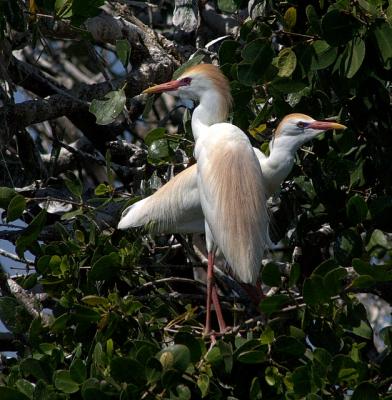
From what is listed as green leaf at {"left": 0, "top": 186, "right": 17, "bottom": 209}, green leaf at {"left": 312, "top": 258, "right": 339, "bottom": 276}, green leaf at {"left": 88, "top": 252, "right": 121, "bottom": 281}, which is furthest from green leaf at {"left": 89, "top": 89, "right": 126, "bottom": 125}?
green leaf at {"left": 312, "top": 258, "right": 339, "bottom": 276}

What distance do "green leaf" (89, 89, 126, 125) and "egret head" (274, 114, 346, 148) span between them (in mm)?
587

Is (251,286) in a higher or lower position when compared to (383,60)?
lower

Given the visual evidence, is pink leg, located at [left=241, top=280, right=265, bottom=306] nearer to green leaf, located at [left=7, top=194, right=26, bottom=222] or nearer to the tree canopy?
the tree canopy

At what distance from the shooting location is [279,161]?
386cm

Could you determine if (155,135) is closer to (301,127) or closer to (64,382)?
(301,127)

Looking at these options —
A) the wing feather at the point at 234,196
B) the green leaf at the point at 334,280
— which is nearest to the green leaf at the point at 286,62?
the wing feather at the point at 234,196

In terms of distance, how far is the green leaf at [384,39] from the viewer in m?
3.36

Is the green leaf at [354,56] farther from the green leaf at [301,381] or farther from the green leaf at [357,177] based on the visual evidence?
the green leaf at [301,381]

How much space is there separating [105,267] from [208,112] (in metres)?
0.79

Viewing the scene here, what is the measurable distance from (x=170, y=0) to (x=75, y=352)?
266 centimetres

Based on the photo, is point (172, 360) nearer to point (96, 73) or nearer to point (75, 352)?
point (75, 352)

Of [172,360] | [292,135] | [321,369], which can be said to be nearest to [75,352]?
[172,360]

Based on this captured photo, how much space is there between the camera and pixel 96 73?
682cm

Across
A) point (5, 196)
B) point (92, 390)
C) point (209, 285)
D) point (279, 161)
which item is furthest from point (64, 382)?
point (279, 161)
